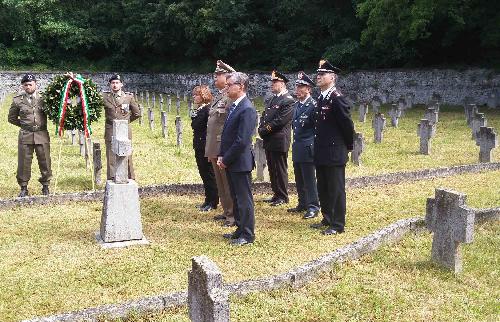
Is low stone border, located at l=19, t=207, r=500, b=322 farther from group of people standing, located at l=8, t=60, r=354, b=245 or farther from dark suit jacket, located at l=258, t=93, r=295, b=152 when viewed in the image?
dark suit jacket, located at l=258, t=93, r=295, b=152

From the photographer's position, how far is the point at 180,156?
1312 cm

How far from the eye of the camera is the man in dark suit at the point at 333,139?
21.2 feet

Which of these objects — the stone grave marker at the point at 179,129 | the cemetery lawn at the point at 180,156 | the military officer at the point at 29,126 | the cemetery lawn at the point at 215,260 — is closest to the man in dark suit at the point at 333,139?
the cemetery lawn at the point at 215,260

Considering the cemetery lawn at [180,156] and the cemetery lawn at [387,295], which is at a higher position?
the cemetery lawn at [180,156]

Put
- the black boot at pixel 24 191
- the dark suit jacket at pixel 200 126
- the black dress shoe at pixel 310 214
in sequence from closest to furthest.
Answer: the black dress shoe at pixel 310 214
the dark suit jacket at pixel 200 126
the black boot at pixel 24 191

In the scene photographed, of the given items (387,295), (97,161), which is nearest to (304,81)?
(387,295)

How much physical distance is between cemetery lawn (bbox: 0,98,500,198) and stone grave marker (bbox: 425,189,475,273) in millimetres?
5033

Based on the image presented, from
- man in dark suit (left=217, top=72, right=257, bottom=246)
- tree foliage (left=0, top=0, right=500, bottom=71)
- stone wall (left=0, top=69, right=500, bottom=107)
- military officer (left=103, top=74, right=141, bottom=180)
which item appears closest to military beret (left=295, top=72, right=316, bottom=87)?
man in dark suit (left=217, top=72, right=257, bottom=246)

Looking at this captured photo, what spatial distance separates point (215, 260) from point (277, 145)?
8.90 feet

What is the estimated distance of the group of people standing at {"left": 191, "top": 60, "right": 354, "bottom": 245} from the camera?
6320 millimetres

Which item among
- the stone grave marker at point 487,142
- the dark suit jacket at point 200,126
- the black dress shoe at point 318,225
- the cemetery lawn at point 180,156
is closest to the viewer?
the black dress shoe at point 318,225

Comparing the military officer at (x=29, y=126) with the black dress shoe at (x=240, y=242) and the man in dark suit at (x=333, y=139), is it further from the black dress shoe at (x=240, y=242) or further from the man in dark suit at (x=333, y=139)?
the man in dark suit at (x=333, y=139)

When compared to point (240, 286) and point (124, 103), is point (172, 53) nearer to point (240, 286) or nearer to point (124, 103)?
point (124, 103)

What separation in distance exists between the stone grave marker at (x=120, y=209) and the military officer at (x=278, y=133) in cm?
231
